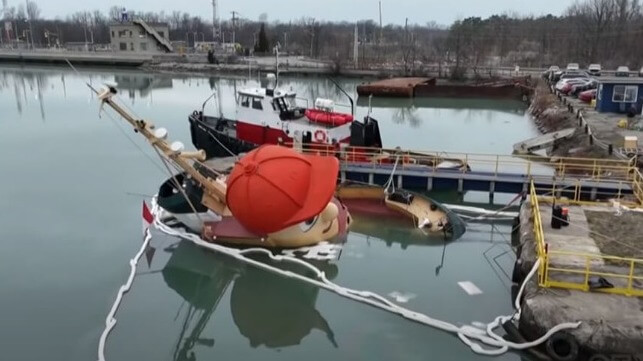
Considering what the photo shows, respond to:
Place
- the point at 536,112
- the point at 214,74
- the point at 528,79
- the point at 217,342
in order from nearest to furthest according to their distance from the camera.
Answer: the point at 217,342
the point at 536,112
the point at 528,79
the point at 214,74

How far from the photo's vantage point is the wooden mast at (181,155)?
1348cm

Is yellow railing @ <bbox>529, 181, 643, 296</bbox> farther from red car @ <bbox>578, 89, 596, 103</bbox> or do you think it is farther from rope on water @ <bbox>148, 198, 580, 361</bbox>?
red car @ <bbox>578, 89, 596, 103</bbox>

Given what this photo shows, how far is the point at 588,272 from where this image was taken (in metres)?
10.4

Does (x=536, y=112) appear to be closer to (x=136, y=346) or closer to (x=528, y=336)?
(x=528, y=336)

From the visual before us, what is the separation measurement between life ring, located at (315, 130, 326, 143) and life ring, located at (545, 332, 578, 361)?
13920mm

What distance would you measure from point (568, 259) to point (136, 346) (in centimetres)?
912

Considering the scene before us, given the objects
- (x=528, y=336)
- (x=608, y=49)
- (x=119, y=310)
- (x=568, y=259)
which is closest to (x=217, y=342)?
(x=119, y=310)

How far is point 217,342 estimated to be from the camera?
11.6 metres

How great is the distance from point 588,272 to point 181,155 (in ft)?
32.3

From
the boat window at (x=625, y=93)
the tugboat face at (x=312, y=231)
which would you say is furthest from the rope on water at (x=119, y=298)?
the boat window at (x=625, y=93)

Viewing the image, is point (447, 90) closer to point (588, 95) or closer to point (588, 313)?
point (588, 95)

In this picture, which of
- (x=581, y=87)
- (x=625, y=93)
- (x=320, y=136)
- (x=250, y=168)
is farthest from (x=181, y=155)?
(x=581, y=87)

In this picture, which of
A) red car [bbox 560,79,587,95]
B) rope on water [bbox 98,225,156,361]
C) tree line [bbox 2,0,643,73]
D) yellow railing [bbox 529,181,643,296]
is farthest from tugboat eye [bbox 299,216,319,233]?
tree line [bbox 2,0,643,73]

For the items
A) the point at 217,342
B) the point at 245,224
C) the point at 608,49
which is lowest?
the point at 217,342
